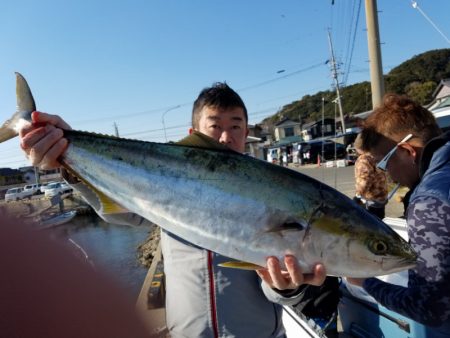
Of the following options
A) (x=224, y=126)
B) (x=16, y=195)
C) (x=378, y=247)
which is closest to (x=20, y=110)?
(x=224, y=126)

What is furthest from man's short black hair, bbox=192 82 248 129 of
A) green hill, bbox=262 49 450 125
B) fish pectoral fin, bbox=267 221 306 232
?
green hill, bbox=262 49 450 125

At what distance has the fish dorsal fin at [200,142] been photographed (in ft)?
6.26

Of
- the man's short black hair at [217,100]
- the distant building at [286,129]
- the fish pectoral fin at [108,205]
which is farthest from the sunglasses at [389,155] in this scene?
the distant building at [286,129]

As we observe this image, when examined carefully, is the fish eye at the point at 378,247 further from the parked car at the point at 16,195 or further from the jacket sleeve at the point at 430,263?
the parked car at the point at 16,195

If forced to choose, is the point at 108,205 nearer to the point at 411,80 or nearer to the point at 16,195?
the point at 16,195

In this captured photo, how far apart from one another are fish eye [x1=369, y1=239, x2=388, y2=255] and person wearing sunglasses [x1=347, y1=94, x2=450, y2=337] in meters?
0.73

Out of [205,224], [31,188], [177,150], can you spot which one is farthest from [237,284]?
[31,188]

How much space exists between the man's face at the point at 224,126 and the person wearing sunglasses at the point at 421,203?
1236 mm

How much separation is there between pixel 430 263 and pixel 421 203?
364mm

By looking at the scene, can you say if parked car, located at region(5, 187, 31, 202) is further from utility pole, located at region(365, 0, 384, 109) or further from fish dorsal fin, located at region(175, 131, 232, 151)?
fish dorsal fin, located at region(175, 131, 232, 151)

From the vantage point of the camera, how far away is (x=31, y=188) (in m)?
61.8

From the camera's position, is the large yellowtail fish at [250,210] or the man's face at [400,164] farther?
the man's face at [400,164]

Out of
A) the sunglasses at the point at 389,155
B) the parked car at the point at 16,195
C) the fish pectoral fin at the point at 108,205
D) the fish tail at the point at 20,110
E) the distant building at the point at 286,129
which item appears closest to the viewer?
the fish pectoral fin at the point at 108,205

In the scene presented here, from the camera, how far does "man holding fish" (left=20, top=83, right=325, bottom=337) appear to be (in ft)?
7.02
